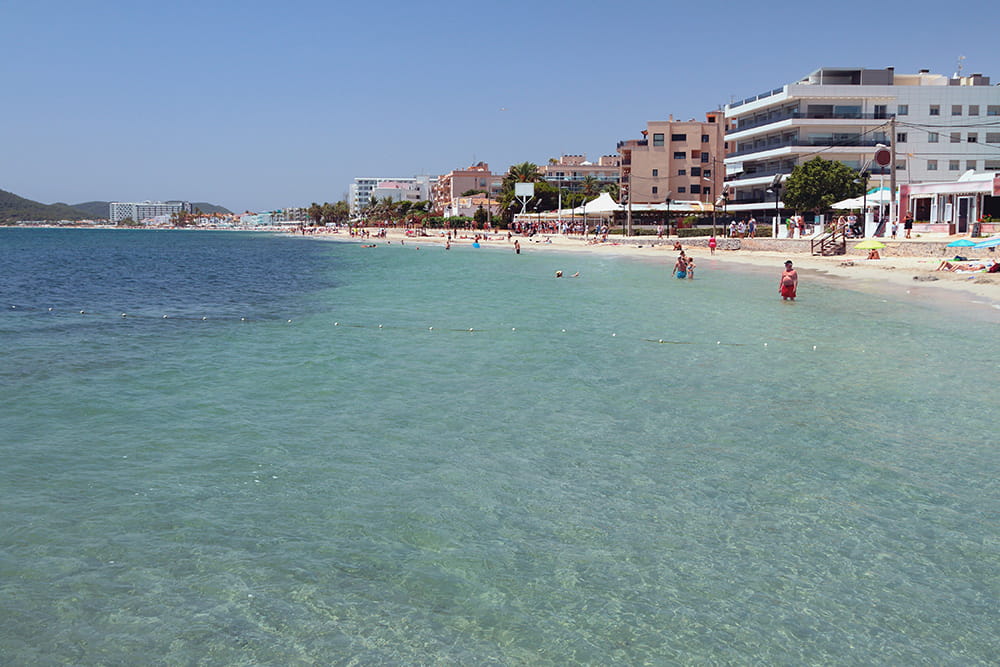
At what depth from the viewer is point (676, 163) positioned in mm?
99125

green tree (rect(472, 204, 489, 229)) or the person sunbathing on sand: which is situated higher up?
green tree (rect(472, 204, 489, 229))

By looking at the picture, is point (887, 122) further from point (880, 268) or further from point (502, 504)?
point (502, 504)

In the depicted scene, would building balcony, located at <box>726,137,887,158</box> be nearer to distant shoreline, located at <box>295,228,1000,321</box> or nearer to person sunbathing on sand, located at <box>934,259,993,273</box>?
distant shoreline, located at <box>295,228,1000,321</box>

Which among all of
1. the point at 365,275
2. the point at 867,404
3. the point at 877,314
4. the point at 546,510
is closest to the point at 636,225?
the point at 365,275

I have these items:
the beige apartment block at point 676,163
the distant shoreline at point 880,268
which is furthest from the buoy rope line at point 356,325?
the beige apartment block at point 676,163

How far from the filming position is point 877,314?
24500 mm

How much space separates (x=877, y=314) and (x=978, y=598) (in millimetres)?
19829

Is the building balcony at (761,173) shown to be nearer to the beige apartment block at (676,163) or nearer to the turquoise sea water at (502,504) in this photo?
the beige apartment block at (676,163)

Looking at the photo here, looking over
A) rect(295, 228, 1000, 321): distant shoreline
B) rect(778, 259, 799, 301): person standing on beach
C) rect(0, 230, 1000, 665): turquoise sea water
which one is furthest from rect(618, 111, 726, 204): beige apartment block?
rect(0, 230, 1000, 665): turquoise sea water

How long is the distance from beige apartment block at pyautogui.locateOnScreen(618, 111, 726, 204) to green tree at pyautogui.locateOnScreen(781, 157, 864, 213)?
35775mm

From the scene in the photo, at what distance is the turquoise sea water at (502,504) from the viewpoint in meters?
6.00

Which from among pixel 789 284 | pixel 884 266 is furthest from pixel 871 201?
pixel 789 284

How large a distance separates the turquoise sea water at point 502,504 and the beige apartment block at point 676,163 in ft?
271

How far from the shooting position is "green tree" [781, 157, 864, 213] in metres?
61.8
